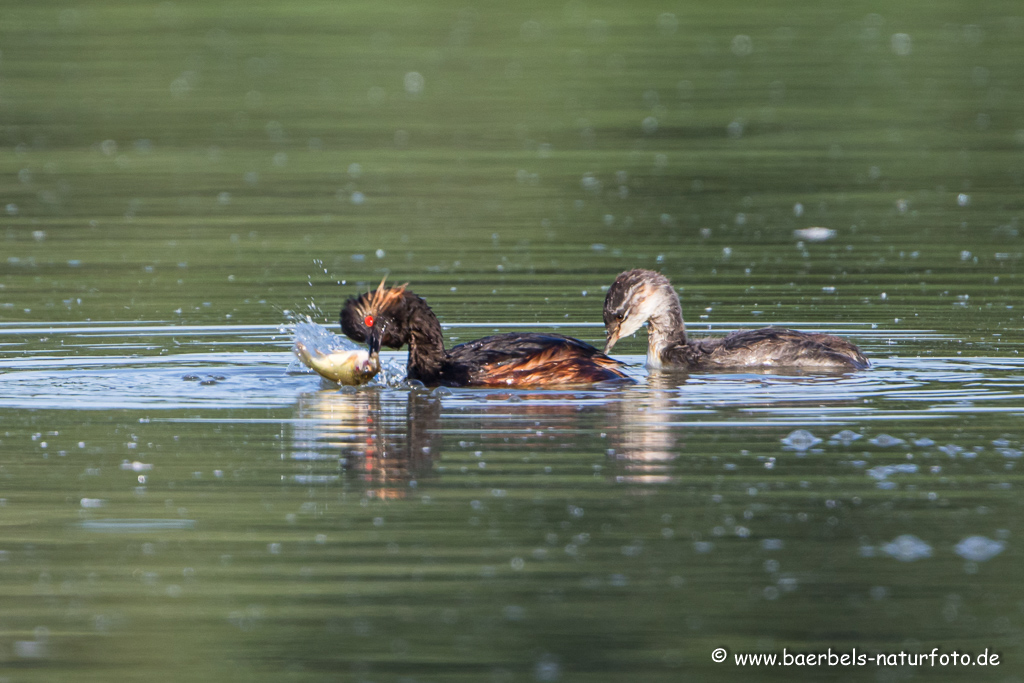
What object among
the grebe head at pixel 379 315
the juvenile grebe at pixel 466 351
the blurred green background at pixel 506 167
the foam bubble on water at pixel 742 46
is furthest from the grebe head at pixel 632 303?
the foam bubble on water at pixel 742 46

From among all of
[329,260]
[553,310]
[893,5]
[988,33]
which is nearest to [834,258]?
[553,310]

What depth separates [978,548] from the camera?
7566 millimetres

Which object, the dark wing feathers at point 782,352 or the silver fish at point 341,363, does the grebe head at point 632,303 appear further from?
the silver fish at point 341,363

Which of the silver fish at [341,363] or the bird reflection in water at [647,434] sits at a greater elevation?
the silver fish at [341,363]

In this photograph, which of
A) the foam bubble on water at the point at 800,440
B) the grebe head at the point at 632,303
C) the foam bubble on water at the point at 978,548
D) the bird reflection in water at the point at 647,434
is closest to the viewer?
the foam bubble on water at the point at 978,548

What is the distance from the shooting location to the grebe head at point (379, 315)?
38.5 ft

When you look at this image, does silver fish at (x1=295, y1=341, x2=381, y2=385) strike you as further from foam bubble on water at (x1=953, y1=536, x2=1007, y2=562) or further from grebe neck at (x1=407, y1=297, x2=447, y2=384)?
foam bubble on water at (x1=953, y1=536, x2=1007, y2=562)

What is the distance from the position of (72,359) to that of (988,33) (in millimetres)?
30907

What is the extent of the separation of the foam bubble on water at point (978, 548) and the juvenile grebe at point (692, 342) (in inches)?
160

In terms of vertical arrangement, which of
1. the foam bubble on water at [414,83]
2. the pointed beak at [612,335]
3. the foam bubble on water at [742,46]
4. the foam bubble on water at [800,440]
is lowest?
the foam bubble on water at [800,440]

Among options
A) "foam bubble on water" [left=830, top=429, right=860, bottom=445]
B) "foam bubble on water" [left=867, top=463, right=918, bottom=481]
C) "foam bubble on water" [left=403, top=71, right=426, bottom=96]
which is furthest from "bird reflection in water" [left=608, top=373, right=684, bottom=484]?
"foam bubble on water" [left=403, top=71, right=426, bottom=96]

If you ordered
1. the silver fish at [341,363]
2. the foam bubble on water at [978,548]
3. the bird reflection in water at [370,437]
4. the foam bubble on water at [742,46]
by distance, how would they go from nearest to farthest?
1. the foam bubble on water at [978,548]
2. the bird reflection in water at [370,437]
3. the silver fish at [341,363]
4. the foam bubble on water at [742,46]

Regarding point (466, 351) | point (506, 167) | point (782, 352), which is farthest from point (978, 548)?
point (506, 167)

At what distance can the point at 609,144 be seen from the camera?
81.3ft
